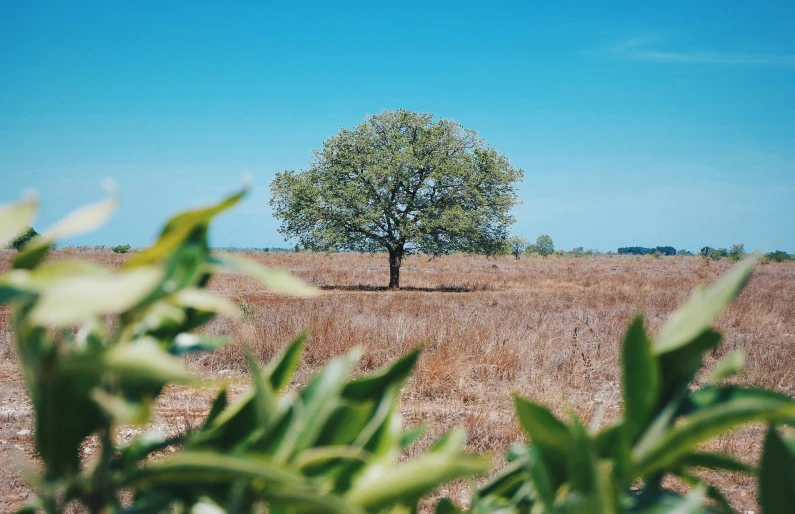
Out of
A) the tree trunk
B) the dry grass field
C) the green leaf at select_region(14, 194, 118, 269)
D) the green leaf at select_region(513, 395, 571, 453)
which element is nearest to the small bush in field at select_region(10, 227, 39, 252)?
the green leaf at select_region(14, 194, 118, 269)

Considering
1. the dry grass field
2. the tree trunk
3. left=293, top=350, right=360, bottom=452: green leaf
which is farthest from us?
the tree trunk

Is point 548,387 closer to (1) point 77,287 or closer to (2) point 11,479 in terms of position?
(2) point 11,479

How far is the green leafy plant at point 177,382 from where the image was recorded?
23cm

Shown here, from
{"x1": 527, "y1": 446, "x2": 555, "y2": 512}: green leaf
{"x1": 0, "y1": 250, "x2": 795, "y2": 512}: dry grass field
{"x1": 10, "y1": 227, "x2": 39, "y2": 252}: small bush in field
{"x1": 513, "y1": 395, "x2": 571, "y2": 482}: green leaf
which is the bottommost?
{"x1": 0, "y1": 250, "x2": 795, "y2": 512}: dry grass field

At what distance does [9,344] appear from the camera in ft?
21.1

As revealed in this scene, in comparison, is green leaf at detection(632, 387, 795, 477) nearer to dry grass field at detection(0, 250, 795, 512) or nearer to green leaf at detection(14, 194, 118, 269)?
green leaf at detection(14, 194, 118, 269)

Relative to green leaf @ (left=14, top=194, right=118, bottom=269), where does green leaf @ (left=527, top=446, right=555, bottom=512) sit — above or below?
below

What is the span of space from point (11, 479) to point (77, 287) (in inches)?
150

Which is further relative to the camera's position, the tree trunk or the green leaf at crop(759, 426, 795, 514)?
the tree trunk

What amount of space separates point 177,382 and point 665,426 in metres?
0.26

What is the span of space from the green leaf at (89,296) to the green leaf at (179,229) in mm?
46

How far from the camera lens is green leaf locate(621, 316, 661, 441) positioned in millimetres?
302

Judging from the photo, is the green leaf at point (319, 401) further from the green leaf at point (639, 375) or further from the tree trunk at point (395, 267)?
the tree trunk at point (395, 267)

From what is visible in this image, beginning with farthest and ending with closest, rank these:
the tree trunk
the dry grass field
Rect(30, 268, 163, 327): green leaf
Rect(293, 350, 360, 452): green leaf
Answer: the tree trunk → the dry grass field → Rect(293, 350, 360, 452): green leaf → Rect(30, 268, 163, 327): green leaf
